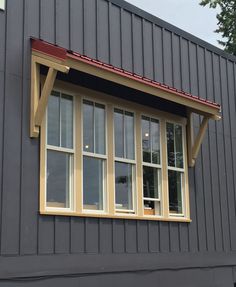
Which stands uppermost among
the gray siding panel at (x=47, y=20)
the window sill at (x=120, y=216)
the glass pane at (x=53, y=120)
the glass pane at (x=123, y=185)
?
the gray siding panel at (x=47, y=20)

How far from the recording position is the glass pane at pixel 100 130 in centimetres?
884

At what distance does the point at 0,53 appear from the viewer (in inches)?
294

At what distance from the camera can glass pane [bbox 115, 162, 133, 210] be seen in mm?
9109

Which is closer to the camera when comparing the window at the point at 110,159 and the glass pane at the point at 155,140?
the window at the point at 110,159

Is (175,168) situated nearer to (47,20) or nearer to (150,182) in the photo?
(150,182)

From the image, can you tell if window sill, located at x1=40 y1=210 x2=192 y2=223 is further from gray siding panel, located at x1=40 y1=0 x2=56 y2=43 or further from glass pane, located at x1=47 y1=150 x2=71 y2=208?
gray siding panel, located at x1=40 y1=0 x2=56 y2=43

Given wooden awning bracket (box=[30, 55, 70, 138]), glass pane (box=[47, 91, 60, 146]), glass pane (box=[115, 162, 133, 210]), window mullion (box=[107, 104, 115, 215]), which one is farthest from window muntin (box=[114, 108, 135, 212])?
wooden awning bracket (box=[30, 55, 70, 138])

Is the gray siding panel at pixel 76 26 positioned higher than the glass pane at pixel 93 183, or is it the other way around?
the gray siding panel at pixel 76 26

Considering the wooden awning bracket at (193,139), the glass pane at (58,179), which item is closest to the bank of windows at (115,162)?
the glass pane at (58,179)

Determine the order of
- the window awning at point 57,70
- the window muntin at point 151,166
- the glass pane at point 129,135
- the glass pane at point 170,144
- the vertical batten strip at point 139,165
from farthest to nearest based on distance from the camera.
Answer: the glass pane at point 170,144 → the window muntin at point 151,166 → the glass pane at point 129,135 → the vertical batten strip at point 139,165 → the window awning at point 57,70

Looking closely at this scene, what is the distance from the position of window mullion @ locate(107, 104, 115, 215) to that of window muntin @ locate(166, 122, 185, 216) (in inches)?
64.0

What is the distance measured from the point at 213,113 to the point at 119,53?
2301mm

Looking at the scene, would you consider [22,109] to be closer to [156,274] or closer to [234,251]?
[156,274]

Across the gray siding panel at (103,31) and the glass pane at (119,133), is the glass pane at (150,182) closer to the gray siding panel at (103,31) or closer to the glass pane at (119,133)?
the glass pane at (119,133)
